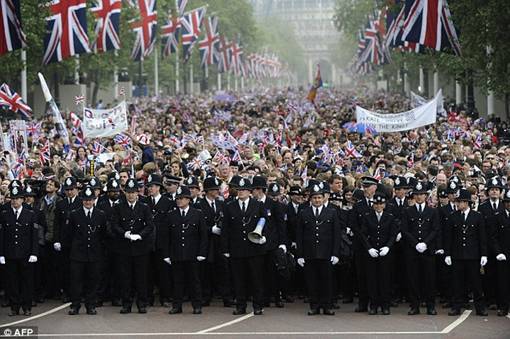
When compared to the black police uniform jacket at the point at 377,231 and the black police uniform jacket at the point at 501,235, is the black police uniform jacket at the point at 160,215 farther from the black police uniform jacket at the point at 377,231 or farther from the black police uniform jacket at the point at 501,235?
the black police uniform jacket at the point at 501,235

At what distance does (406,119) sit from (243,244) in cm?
1426

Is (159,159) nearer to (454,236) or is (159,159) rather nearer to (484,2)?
(454,236)

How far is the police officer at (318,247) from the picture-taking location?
18875 mm

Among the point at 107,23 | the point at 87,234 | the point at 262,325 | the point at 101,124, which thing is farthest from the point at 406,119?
the point at 107,23

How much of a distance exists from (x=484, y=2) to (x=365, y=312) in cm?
1946

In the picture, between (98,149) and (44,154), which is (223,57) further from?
(44,154)

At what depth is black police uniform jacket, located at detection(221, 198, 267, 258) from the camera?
1906 cm

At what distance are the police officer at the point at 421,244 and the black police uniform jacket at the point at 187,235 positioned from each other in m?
2.73

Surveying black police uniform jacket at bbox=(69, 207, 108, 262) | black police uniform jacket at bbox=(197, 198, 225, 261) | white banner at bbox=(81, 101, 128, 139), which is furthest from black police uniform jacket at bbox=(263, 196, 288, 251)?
white banner at bbox=(81, 101, 128, 139)

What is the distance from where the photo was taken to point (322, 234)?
1886 cm

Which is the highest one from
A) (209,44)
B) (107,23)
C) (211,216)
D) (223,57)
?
(223,57)

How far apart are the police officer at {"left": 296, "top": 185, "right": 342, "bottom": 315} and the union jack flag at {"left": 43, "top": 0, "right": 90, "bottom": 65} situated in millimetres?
26535

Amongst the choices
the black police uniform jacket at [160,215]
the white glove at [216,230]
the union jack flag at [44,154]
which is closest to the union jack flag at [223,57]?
the union jack flag at [44,154]

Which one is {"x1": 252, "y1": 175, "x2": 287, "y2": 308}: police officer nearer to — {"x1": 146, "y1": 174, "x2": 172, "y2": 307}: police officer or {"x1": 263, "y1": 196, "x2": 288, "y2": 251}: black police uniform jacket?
{"x1": 263, "y1": 196, "x2": 288, "y2": 251}: black police uniform jacket
